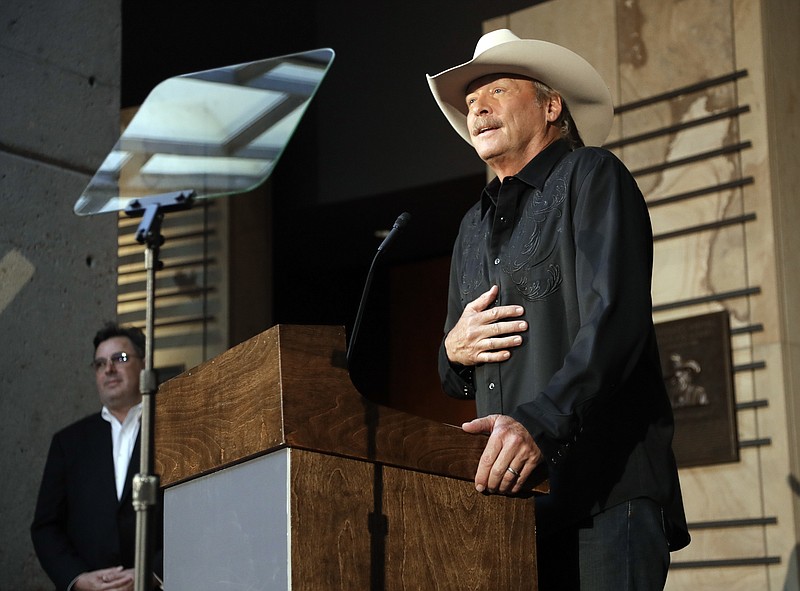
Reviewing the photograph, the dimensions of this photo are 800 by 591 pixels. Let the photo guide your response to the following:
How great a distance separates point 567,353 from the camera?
2268 millimetres

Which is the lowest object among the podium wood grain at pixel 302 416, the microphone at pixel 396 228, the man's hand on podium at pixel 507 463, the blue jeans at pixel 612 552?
the blue jeans at pixel 612 552

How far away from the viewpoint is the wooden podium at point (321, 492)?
5.89ft

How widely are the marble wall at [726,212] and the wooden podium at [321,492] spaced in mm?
3481

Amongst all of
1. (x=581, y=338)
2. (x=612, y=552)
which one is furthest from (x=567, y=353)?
(x=612, y=552)

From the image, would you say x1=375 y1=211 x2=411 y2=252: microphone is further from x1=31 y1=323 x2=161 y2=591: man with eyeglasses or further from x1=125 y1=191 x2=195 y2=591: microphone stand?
x1=31 y1=323 x2=161 y2=591: man with eyeglasses

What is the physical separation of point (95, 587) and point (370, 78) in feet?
15.3

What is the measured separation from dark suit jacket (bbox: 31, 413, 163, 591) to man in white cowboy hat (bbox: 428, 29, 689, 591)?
7.17ft

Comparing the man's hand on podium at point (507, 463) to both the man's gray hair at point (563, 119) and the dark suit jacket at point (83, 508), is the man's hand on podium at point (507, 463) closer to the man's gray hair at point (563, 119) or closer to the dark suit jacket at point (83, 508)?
the man's gray hair at point (563, 119)

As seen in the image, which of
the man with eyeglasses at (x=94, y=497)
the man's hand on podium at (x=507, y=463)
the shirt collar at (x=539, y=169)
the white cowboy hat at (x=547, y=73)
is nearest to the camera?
the man's hand on podium at (x=507, y=463)

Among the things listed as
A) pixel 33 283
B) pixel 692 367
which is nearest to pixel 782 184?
pixel 692 367

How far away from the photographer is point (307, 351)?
6.10 ft

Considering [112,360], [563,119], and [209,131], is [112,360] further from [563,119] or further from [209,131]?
[563,119]

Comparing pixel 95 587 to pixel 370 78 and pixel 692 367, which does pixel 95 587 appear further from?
pixel 370 78

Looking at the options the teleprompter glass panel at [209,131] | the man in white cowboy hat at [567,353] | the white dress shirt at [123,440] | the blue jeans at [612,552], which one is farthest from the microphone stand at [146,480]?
the white dress shirt at [123,440]
